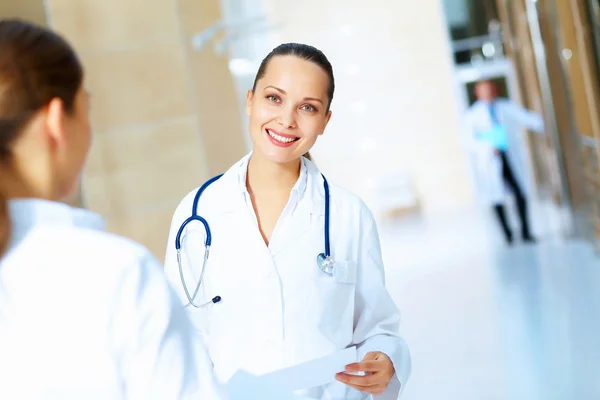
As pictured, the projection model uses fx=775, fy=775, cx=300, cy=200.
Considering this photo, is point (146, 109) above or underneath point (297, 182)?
above

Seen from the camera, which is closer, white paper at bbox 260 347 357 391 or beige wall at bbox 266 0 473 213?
white paper at bbox 260 347 357 391

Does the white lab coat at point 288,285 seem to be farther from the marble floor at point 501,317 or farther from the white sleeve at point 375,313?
the marble floor at point 501,317

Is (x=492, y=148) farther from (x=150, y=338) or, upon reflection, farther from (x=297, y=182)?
(x=150, y=338)

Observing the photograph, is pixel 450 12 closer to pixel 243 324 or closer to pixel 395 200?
pixel 395 200

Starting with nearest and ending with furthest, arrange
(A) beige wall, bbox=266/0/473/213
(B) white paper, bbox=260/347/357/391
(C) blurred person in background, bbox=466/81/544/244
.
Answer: (B) white paper, bbox=260/347/357/391, (C) blurred person in background, bbox=466/81/544/244, (A) beige wall, bbox=266/0/473/213

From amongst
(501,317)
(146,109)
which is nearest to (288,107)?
(146,109)

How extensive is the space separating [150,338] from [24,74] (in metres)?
0.24

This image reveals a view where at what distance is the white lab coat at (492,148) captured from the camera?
5.53 meters

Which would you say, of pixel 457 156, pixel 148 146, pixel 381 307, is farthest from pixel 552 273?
pixel 457 156

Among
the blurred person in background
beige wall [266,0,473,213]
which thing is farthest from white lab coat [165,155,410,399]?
beige wall [266,0,473,213]

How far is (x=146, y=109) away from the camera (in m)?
3.04

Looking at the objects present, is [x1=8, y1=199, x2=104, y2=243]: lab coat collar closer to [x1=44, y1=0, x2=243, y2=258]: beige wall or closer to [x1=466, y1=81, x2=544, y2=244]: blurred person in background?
[x1=44, y1=0, x2=243, y2=258]: beige wall

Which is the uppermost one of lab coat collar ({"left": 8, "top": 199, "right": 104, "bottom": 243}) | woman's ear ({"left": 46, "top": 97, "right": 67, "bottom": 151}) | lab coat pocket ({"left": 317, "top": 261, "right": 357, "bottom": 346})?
woman's ear ({"left": 46, "top": 97, "right": 67, "bottom": 151})

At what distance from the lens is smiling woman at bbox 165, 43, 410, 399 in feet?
3.70
